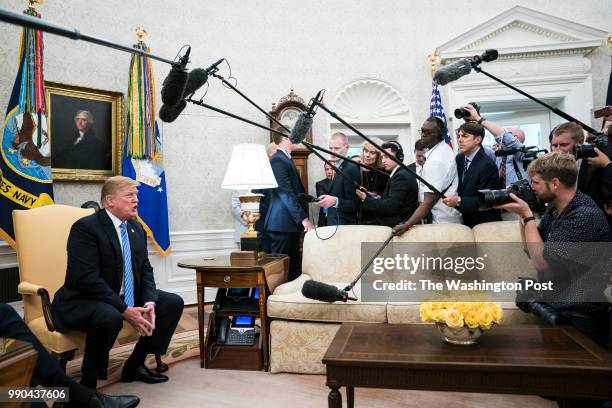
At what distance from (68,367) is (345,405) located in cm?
175

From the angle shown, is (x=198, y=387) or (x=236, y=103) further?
(x=236, y=103)

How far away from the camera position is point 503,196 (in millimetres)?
2191

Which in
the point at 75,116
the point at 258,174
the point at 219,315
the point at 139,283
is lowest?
the point at 219,315

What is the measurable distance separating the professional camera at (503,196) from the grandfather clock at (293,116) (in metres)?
2.72

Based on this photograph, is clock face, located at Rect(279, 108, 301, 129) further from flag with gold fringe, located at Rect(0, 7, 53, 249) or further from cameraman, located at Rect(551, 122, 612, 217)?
cameraman, located at Rect(551, 122, 612, 217)

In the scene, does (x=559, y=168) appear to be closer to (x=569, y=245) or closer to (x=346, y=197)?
(x=569, y=245)

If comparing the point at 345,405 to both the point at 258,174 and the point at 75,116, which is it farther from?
the point at 75,116

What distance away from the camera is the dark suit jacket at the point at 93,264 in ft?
7.70

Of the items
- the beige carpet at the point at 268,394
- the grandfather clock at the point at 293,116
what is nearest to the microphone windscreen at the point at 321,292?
the beige carpet at the point at 268,394

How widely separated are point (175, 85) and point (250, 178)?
1617mm

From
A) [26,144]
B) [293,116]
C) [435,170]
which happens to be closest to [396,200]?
[435,170]

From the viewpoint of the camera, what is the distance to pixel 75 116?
13.7 feet

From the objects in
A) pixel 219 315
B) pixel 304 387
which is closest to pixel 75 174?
pixel 219 315

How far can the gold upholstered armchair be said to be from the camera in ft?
7.63
